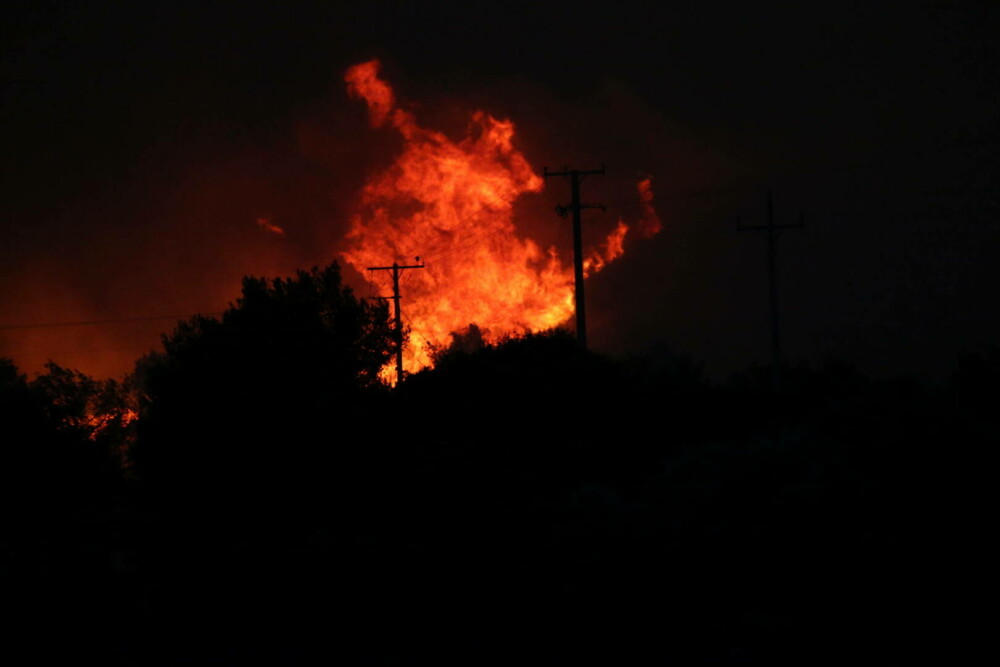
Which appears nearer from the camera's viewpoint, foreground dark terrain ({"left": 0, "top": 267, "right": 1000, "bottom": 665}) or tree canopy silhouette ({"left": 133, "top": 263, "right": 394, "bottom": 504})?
foreground dark terrain ({"left": 0, "top": 267, "right": 1000, "bottom": 665})

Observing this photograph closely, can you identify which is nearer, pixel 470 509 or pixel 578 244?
pixel 470 509

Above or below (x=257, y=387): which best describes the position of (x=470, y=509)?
below

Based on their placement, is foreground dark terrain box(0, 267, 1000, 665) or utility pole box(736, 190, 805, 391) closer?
foreground dark terrain box(0, 267, 1000, 665)

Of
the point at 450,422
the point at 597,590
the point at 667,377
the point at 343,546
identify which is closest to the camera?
the point at 597,590

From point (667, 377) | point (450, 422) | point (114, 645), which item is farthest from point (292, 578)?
point (667, 377)

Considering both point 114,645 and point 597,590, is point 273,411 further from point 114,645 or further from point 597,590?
point 597,590

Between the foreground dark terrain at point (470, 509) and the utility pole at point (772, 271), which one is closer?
the foreground dark terrain at point (470, 509)

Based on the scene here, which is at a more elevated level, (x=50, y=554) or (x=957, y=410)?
(x=957, y=410)

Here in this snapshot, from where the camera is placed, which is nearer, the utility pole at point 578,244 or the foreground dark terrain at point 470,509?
the foreground dark terrain at point 470,509

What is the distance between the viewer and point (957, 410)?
1553 cm

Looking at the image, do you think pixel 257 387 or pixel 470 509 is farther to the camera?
pixel 257 387

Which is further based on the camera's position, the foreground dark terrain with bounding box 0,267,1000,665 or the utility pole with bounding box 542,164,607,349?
the utility pole with bounding box 542,164,607,349

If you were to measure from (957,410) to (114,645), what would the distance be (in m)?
14.3

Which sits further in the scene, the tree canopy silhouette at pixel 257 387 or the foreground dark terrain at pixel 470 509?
the tree canopy silhouette at pixel 257 387
